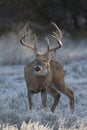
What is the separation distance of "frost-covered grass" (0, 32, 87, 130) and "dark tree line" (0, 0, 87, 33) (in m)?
5.81

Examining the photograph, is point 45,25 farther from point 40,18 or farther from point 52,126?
point 52,126

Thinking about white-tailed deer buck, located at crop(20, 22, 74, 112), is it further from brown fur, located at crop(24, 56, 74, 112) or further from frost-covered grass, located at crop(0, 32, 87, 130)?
frost-covered grass, located at crop(0, 32, 87, 130)

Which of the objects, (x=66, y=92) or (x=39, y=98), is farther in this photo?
(x=39, y=98)

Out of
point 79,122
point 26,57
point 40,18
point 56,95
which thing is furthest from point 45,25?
point 79,122

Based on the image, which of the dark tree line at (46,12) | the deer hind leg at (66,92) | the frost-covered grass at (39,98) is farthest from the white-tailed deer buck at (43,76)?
the dark tree line at (46,12)

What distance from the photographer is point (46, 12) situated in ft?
124

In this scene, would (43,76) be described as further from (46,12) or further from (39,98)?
(46,12)

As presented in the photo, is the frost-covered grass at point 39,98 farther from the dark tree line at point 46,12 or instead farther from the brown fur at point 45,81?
the dark tree line at point 46,12

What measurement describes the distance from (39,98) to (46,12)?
21.9m

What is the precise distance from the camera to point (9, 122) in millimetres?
11352

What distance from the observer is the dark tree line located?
124ft

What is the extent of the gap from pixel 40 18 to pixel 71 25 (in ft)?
6.12

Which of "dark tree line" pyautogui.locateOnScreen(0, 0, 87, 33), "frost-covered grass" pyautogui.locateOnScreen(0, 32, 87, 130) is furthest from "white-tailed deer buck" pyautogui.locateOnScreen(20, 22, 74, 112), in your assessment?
"dark tree line" pyautogui.locateOnScreen(0, 0, 87, 33)

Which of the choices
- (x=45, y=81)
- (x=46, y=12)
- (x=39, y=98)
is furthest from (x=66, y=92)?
(x=46, y=12)
